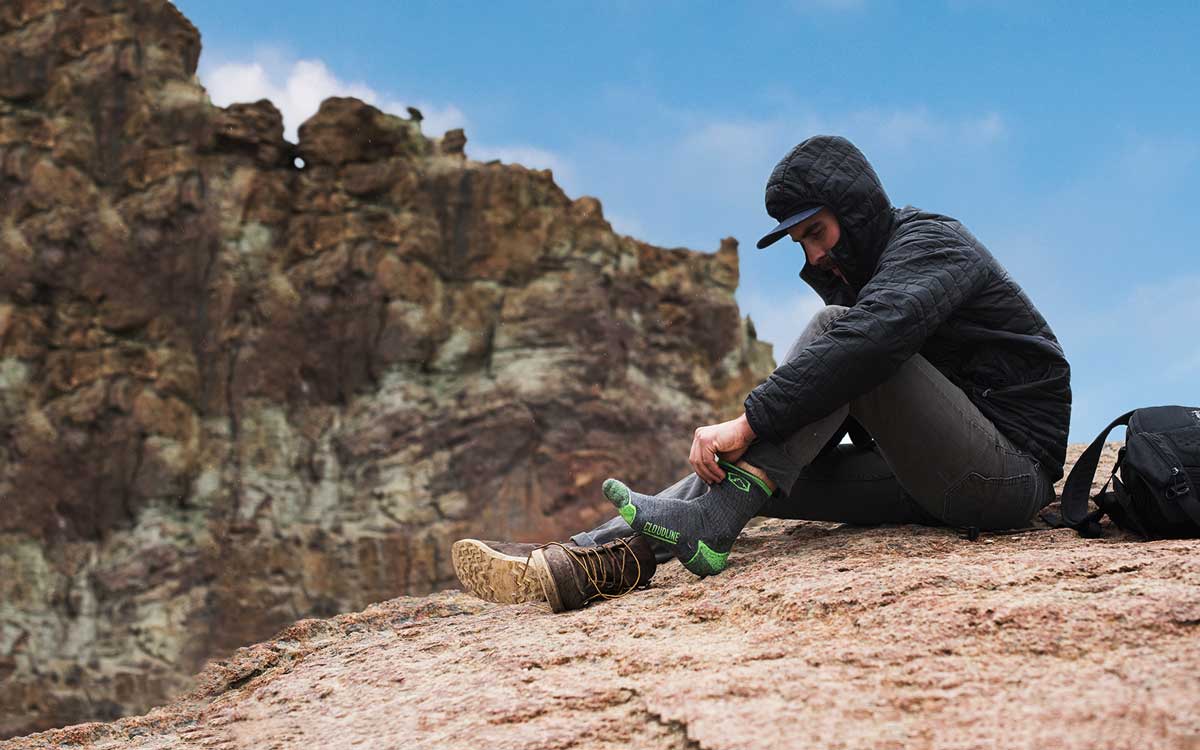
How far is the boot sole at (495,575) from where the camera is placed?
321 centimetres

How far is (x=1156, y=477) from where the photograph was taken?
105 inches

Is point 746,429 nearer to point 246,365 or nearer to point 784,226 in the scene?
point 784,226

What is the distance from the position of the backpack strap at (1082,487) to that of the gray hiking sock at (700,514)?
1.00 meters

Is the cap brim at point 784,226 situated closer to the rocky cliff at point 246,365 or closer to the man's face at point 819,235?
the man's face at point 819,235

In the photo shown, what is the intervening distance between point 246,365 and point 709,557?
11572 millimetres

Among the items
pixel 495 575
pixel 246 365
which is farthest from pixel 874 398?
pixel 246 365

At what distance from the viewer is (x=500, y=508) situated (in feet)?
43.1

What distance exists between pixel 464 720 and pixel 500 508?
11058 mm

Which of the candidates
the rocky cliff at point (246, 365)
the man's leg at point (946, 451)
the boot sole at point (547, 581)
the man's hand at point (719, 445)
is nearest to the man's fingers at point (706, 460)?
the man's hand at point (719, 445)

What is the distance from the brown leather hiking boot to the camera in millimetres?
3033

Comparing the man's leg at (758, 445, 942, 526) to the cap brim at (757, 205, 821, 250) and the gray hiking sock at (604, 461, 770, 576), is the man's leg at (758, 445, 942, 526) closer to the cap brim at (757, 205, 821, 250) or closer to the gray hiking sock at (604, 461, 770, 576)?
the gray hiking sock at (604, 461, 770, 576)

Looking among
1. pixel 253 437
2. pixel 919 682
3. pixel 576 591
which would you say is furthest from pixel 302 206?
pixel 919 682

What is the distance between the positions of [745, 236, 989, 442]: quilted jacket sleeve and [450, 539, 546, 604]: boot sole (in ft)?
3.03

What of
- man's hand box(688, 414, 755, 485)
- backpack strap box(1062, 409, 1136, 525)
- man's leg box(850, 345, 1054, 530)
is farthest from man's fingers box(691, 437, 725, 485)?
backpack strap box(1062, 409, 1136, 525)
